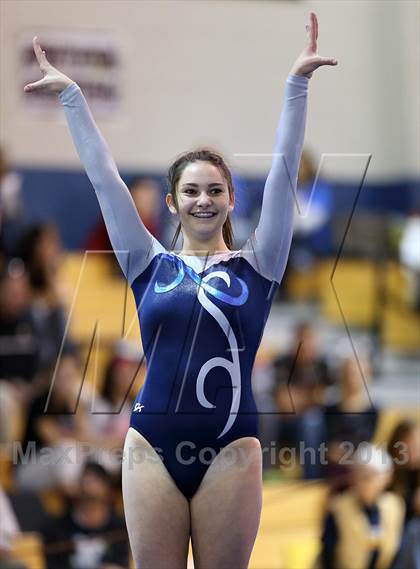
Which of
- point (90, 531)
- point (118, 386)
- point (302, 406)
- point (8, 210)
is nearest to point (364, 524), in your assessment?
point (302, 406)

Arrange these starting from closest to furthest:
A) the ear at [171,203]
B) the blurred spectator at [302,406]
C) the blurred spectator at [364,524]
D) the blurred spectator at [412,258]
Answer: the ear at [171,203], the blurred spectator at [364,524], the blurred spectator at [302,406], the blurred spectator at [412,258]

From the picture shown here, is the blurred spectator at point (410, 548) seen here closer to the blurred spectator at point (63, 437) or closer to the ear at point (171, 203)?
the blurred spectator at point (63, 437)

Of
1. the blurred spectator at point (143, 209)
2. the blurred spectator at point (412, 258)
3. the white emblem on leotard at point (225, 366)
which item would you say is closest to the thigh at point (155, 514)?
the white emblem on leotard at point (225, 366)

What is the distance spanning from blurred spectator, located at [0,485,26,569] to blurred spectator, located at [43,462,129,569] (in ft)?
0.43

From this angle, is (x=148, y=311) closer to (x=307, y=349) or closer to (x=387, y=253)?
(x=307, y=349)

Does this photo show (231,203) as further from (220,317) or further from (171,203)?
(220,317)

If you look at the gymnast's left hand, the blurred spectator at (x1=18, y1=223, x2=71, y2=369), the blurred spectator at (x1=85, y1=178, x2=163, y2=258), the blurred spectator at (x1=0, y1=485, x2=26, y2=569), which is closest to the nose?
the gymnast's left hand

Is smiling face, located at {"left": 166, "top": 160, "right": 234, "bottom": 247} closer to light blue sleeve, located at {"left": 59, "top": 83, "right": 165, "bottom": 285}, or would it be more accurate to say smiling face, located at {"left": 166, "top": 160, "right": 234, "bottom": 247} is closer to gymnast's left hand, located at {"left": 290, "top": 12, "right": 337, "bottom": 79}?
light blue sleeve, located at {"left": 59, "top": 83, "right": 165, "bottom": 285}

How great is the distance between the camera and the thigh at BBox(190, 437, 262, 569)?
2.25 meters

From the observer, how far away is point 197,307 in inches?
91.7

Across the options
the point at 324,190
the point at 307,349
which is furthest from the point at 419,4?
the point at 324,190

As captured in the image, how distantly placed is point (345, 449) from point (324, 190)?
7.29 feet

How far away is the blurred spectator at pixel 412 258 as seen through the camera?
6023 mm

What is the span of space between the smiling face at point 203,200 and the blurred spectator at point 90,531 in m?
1.92
